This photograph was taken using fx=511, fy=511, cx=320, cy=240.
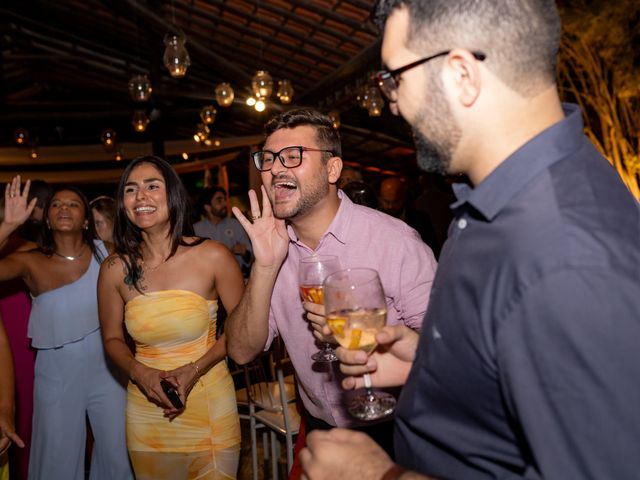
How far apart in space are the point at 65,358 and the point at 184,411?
39.8 inches

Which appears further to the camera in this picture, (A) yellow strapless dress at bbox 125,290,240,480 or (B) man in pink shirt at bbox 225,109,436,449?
(A) yellow strapless dress at bbox 125,290,240,480

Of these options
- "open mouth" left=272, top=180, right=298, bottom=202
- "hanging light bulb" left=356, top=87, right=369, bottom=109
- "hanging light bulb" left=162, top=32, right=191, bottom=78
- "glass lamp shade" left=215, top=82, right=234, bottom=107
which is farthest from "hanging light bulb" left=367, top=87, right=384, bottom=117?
"open mouth" left=272, top=180, right=298, bottom=202

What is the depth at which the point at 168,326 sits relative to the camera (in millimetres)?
2387

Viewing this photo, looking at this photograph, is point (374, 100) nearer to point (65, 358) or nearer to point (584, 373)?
point (65, 358)

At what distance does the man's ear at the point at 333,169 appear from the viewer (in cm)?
206

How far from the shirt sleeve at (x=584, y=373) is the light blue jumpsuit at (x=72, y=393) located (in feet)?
8.98

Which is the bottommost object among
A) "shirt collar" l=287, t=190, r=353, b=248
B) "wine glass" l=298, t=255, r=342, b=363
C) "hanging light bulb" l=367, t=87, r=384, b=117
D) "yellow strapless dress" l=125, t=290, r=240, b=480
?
"yellow strapless dress" l=125, t=290, r=240, b=480

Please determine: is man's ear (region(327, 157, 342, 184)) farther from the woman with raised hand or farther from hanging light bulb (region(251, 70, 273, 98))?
hanging light bulb (region(251, 70, 273, 98))

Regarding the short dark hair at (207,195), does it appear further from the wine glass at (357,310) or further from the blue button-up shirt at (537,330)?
the blue button-up shirt at (537,330)

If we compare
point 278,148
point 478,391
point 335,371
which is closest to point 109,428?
point 335,371

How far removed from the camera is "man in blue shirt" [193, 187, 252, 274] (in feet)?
20.6

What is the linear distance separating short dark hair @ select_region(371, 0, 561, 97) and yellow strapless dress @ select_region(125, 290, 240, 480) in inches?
73.7

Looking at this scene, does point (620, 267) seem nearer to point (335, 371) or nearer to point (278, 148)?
point (335, 371)

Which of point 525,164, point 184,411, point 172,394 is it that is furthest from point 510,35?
point 184,411
